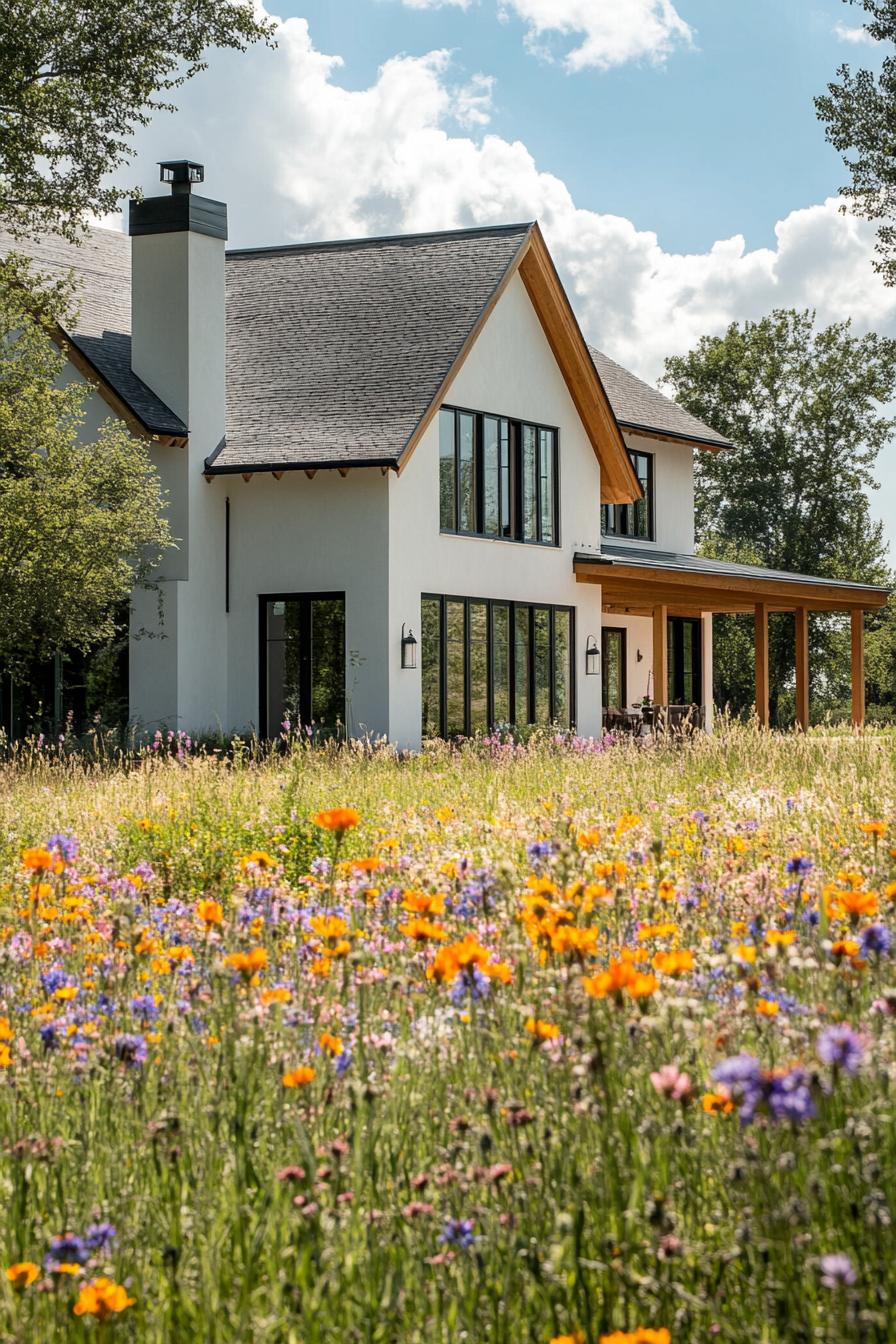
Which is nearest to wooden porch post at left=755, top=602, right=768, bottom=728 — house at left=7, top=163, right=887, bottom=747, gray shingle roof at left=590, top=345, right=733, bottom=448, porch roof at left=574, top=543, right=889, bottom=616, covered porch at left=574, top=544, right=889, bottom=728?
covered porch at left=574, top=544, right=889, bottom=728

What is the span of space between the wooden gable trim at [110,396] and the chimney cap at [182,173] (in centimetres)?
314

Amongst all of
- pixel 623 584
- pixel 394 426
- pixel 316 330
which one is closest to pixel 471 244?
pixel 316 330

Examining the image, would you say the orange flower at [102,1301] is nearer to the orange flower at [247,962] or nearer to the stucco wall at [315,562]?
the orange flower at [247,962]

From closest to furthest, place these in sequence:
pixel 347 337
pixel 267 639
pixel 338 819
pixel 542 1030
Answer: pixel 542 1030 → pixel 338 819 → pixel 267 639 → pixel 347 337

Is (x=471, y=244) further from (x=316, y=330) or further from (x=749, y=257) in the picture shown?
(x=749, y=257)

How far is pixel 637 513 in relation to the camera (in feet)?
103

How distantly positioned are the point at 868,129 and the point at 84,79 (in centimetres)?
1027

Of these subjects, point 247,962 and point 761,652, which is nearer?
point 247,962

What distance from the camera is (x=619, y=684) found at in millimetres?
31891

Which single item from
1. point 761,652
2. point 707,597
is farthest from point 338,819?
point 761,652

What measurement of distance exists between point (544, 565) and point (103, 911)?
60.5 feet

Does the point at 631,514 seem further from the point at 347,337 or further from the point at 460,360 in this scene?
the point at 460,360

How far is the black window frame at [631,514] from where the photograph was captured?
30.5 metres

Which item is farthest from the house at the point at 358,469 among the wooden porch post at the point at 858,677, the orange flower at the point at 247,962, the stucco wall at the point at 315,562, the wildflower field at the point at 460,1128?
the orange flower at the point at 247,962
